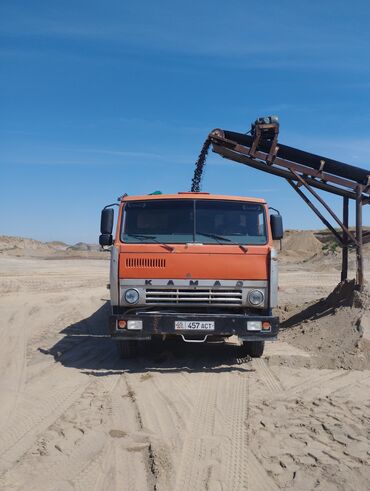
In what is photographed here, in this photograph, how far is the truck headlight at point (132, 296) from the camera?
7.23m

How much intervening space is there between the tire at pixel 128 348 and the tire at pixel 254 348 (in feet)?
5.90

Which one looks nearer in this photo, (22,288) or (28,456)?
(28,456)

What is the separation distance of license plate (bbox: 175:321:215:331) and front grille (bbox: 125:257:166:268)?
2.85ft

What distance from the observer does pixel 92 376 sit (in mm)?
7195

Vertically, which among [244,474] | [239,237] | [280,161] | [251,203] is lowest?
[244,474]

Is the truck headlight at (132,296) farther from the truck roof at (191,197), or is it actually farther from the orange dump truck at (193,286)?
the truck roof at (191,197)

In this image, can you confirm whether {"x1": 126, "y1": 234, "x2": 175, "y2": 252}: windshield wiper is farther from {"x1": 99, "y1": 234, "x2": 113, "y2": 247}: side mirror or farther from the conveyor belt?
the conveyor belt

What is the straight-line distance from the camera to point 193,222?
7.71m

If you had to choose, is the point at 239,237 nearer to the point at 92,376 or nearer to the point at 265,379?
the point at 265,379

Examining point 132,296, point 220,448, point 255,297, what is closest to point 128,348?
point 132,296

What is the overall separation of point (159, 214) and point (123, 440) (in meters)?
3.82

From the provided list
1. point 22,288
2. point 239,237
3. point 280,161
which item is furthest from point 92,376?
point 22,288

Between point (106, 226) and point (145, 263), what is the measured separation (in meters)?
1.04

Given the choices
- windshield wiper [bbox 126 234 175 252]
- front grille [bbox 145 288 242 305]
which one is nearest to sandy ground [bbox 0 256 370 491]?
front grille [bbox 145 288 242 305]
